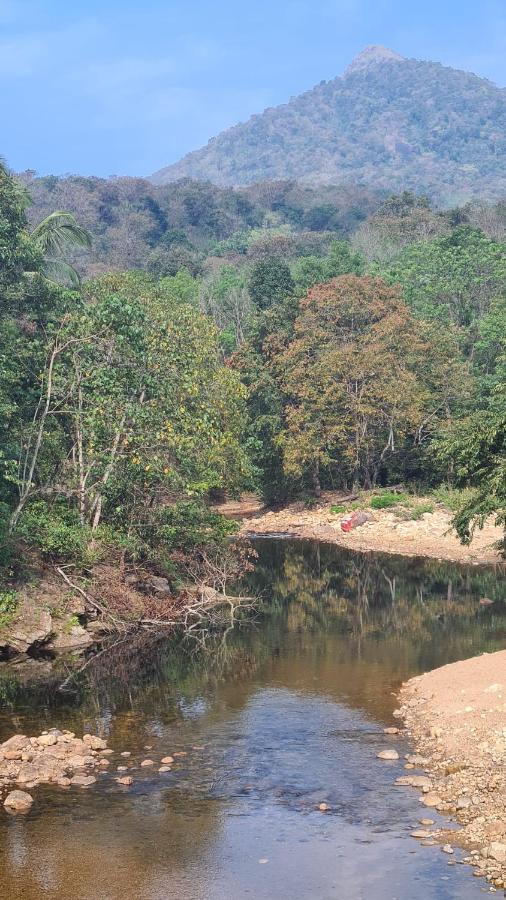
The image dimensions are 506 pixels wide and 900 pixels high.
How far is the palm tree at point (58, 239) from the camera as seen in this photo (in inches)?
1382

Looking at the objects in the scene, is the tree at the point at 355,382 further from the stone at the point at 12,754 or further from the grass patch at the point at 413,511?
the stone at the point at 12,754

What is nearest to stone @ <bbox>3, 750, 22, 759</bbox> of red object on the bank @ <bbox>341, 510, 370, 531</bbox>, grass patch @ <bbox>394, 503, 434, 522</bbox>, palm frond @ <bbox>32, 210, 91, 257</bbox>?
palm frond @ <bbox>32, 210, 91, 257</bbox>

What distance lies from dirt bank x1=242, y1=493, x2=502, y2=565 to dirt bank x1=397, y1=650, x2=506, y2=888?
1453 cm

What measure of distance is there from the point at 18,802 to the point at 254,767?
432 centimetres

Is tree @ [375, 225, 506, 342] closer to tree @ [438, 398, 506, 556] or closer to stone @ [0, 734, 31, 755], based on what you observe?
tree @ [438, 398, 506, 556]

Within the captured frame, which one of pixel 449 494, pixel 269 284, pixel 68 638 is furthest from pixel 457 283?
pixel 68 638

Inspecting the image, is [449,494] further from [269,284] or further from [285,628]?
[269,284]

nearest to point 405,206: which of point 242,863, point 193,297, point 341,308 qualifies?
point 193,297

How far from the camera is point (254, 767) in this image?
18.1 metres

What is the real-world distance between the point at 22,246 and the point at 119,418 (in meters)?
5.73

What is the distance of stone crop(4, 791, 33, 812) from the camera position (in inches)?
640

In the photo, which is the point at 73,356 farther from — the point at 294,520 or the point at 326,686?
the point at 294,520

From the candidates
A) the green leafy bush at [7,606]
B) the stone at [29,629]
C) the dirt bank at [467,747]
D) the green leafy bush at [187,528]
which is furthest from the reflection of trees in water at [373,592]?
the green leafy bush at [7,606]

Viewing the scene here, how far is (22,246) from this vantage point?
92.8 ft
